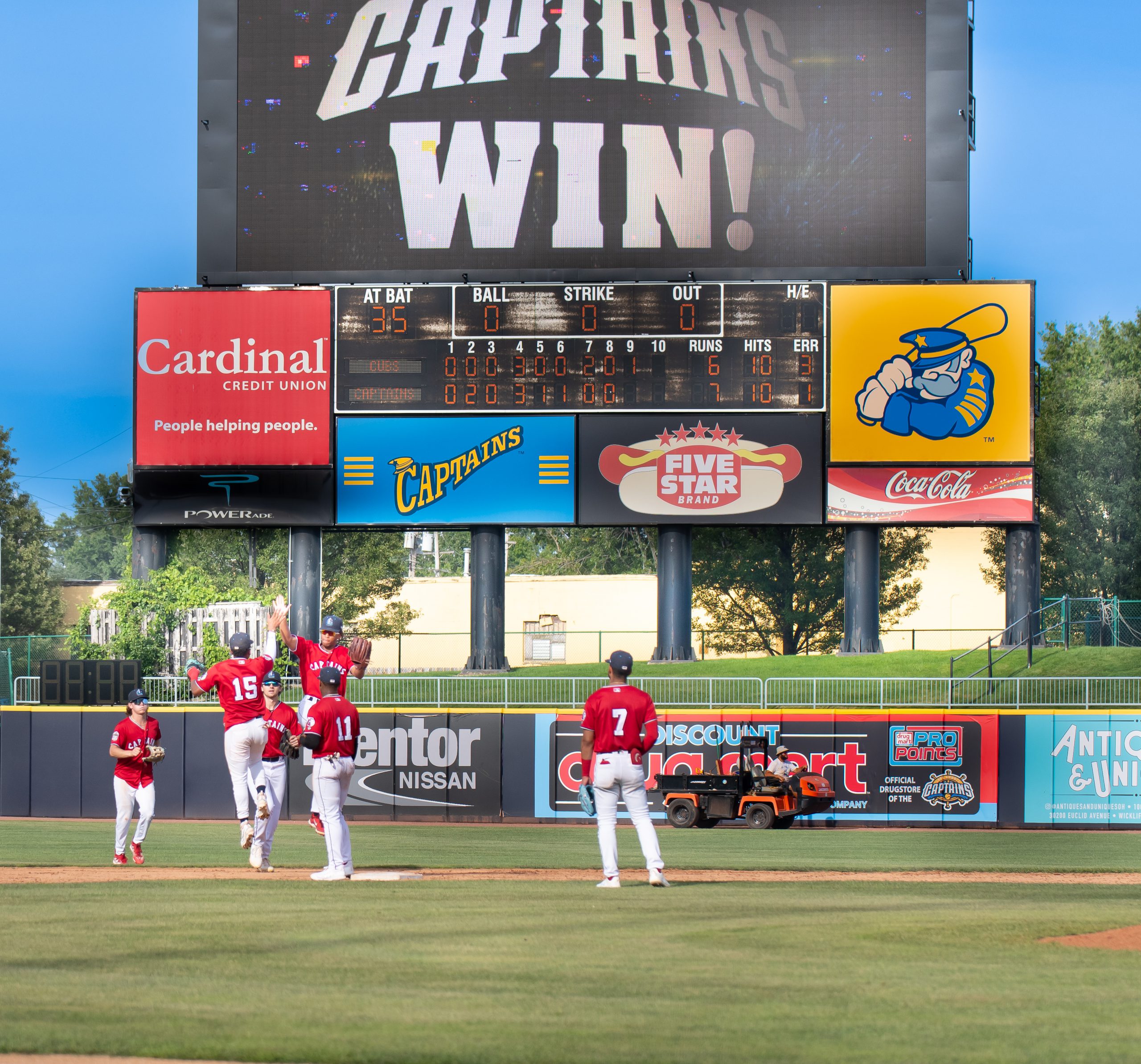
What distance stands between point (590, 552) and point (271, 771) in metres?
62.6

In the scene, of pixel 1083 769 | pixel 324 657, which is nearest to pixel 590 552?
pixel 1083 769

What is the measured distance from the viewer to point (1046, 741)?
2317 centimetres

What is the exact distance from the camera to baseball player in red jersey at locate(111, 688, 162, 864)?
532 inches

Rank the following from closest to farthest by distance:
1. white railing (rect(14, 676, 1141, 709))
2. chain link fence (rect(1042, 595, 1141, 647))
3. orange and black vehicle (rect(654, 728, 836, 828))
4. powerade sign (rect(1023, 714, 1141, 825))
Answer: orange and black vehicle (rect(654, 728, 836, 828)), powerade sign (rect(1023, 714, 1141, 825)), white railing (rect(14, 676, 1141, 709)), chain link fence (rect(1042, 595, 1141, 647))

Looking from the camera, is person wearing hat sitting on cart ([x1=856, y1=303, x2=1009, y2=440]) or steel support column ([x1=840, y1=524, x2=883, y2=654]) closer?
person wearing hat sitting on cart ([x1=856, y1=303, x2=1009, y2=440])

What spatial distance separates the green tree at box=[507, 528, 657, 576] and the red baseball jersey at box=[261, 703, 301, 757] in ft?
177

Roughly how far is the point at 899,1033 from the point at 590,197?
80.6 ft

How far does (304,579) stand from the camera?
2878 cm

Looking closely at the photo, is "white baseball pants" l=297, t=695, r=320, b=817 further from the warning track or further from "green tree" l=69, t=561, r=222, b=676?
"green tree" l=69, t=561, r=222, b=676

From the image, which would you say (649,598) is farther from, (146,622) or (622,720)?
(622,720)

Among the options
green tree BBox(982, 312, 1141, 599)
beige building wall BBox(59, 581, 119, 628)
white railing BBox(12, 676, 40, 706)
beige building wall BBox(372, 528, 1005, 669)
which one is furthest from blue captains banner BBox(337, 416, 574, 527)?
beige building wall BBox(59, 581, 119, 628)

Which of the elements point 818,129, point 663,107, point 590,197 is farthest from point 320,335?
point 818,129

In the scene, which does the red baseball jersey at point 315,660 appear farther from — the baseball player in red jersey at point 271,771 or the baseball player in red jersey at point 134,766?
the baseball player in red jersey at point 134,766

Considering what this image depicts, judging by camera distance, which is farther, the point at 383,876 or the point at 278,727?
the point at 278,727
